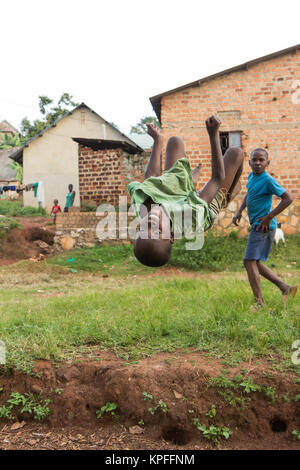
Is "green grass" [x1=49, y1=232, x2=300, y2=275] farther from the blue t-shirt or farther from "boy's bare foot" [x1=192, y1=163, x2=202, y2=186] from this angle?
"boy's bare foot" [x1=192, y1=163, x2=202, y2=186]

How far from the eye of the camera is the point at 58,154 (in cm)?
1927

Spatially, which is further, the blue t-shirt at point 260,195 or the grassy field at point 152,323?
the blue t-shirt at point 260,195

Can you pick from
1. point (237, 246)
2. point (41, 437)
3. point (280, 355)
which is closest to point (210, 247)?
point (237, 246)

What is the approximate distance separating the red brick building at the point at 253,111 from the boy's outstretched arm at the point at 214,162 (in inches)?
316

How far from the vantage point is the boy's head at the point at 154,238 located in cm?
259

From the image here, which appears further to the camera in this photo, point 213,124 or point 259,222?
point 259,222

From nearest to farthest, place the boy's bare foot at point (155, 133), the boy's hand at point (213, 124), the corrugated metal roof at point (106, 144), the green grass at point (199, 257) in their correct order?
the boy's hand at point (213, 124), the boy's bare foot at point (155, 133), the green grass at point (199, 257), the corrugated metal roof at point (106, 144)

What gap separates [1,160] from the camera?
2944cm

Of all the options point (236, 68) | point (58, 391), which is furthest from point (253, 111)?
point (58, 391)

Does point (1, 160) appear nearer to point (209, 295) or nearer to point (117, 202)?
point (117, 202)

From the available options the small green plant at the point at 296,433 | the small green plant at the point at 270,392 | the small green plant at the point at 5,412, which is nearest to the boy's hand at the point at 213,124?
the small green plant at the point at 270,392

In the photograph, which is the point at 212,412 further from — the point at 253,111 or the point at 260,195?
the point at 253,111

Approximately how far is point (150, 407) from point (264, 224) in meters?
2.07

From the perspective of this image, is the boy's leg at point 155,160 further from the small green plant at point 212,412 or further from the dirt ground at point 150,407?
the small green plant at point 212,412
